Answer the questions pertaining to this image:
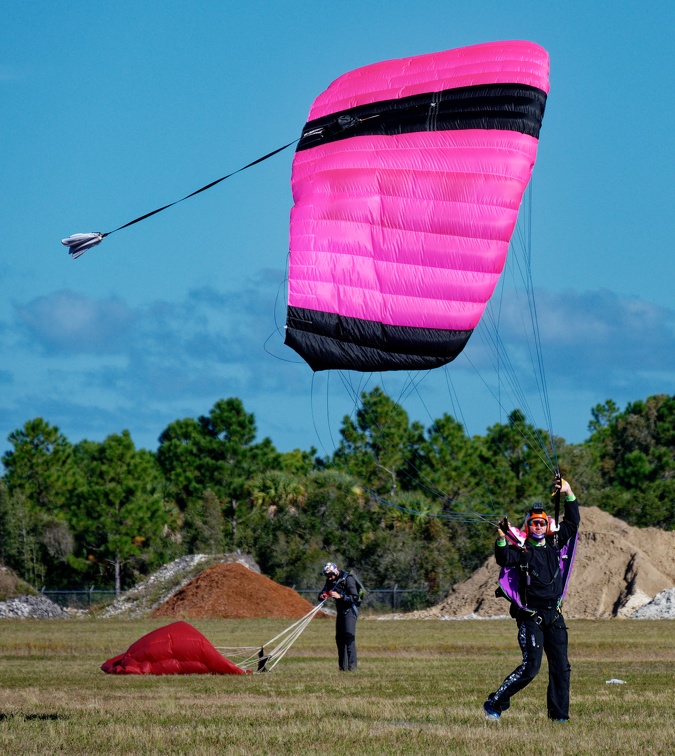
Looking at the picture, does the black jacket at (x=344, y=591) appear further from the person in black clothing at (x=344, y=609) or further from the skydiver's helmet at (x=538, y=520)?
the skydiver's helmet at (x=538, y=520)

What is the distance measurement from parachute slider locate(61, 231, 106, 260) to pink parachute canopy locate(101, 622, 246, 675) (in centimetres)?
817

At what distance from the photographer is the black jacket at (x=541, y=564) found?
12.1 meters

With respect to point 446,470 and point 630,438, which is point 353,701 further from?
point 630,438

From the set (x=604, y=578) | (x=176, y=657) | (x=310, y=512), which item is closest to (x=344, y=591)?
(x=176, y=657)

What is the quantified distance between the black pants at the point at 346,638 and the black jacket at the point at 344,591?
80mm

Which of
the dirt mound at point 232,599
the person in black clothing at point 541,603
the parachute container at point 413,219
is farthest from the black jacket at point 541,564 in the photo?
the dirt mound at point 232,599

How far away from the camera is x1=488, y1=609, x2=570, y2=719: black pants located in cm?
1200

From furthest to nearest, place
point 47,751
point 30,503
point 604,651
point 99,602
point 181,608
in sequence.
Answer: point 30,503 < point 99,602 < point 181,608 < point 604,651 < point 47,751

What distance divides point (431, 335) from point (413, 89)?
2844mm

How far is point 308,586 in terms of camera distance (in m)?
58.9

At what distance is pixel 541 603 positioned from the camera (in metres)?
12.1

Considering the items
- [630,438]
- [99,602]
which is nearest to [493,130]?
[99,602]

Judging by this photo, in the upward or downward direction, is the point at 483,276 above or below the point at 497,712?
above

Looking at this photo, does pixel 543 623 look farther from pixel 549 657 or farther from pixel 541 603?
pixel 549 657
